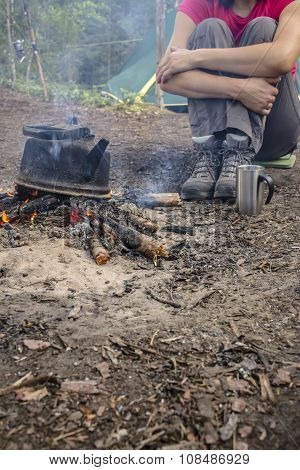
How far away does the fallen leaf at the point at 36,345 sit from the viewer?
1771 mm

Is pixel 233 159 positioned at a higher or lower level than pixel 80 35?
lower

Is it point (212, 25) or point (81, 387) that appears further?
point (212, 25)

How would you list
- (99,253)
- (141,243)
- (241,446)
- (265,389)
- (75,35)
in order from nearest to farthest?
(241,446) < (265,389) < (99,253) < (141,243) < (75,35)

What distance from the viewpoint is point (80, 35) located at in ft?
55.4

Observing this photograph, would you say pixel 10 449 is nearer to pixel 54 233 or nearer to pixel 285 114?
pixel 54 233

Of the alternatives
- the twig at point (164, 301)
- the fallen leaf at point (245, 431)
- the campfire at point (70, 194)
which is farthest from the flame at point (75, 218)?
the fallen leaf at point (245, 431)

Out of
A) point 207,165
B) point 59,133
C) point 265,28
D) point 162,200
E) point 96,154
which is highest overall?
point 265,28

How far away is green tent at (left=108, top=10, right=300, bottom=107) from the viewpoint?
9672mm

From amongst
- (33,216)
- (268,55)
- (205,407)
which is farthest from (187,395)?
(268,55)

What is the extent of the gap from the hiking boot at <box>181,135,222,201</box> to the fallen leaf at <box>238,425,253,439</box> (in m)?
2.30

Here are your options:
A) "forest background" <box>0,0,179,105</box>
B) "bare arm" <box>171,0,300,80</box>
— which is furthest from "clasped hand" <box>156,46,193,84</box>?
"forest background" <box>0,0,179,105</box>

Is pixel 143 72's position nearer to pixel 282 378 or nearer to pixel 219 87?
pixel 219 87

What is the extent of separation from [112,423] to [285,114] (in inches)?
127

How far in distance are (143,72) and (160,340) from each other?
9.52 metres
